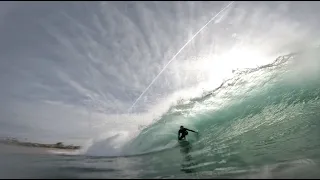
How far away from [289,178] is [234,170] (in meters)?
1.68

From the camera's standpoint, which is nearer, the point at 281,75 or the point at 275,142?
the point at 275,142

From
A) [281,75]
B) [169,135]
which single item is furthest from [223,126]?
[281,75]

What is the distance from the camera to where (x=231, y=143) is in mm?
13414

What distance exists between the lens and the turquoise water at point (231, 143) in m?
7.98

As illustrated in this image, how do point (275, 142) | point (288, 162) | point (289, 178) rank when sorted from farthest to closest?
point (275, 142)
point (288, 162)
point (289, 178)

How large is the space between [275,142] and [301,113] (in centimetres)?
534

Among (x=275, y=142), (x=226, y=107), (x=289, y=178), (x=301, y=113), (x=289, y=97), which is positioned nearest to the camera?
(x=289, y=178)

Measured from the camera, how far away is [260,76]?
21.6m

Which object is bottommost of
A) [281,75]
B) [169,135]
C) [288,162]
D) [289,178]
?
[289,178]

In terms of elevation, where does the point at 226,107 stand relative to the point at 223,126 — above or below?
above

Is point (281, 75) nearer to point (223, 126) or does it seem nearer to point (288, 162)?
point (223, 126)

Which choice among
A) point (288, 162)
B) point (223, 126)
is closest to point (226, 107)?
point (223, 126)

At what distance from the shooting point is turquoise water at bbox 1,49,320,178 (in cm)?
798

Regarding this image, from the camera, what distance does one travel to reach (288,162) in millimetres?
8273
